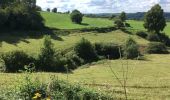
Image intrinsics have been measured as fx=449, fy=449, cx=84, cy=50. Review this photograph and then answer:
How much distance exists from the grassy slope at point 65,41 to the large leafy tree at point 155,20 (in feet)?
25.9

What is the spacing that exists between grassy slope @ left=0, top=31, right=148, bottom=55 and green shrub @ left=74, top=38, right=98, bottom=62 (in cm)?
487

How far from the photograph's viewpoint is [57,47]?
83.6 m

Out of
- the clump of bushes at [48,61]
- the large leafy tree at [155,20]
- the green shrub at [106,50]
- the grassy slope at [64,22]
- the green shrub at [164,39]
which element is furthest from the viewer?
the grassy slope at [64,22]

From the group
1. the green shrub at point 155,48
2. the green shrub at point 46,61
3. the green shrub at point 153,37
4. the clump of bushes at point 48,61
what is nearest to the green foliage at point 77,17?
the green shrub at point 153,37

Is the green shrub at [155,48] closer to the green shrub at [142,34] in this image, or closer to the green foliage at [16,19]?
the green shrub at [142,34]

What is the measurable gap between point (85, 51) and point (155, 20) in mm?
37903

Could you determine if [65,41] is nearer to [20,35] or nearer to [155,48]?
[20,35]

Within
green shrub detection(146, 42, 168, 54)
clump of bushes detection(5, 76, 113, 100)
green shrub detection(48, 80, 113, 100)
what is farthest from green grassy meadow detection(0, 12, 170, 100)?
clump of bushes detection(5, 76, 113, 100)

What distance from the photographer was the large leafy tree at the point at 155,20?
11212 centimetres

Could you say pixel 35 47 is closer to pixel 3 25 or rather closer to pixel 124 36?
pixel 3 25

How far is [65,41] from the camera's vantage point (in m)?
92.2

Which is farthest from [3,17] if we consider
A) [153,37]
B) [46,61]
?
[153,37]

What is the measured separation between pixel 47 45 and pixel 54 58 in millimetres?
2904

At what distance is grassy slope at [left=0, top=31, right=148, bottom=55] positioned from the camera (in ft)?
266
